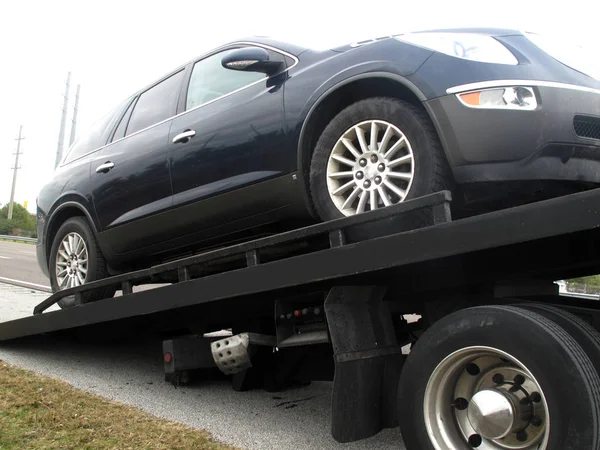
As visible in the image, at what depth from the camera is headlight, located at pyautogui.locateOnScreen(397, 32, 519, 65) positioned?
278 cm

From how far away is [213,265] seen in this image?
3980 millimetres

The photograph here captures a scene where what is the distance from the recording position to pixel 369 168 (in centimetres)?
305

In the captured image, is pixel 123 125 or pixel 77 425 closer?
pixel 77 425

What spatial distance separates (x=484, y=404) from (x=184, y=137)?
2.56 meters

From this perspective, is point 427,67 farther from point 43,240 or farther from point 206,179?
point 43,240

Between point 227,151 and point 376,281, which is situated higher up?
point 227,151

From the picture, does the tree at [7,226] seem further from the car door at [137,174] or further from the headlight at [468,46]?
the headlight at [468,46]

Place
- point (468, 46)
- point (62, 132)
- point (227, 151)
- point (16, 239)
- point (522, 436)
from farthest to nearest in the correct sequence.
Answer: point (16, 239)
point (62, 132)
point (227, 151)
point (468, 46)
point (522, 436)

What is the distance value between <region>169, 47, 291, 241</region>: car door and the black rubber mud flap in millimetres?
774

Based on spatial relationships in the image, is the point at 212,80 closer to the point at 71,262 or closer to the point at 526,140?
the point at 71,262

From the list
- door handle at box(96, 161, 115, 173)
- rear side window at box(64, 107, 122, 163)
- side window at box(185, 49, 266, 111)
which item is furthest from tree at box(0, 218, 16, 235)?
side window at box(185, 49, 266, 111)

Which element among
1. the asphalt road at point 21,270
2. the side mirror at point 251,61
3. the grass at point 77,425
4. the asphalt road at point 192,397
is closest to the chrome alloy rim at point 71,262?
the asphalt road at point 192,397

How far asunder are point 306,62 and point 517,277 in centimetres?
168

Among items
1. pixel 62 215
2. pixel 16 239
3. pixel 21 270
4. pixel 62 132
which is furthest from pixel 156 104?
pixel 16 239
